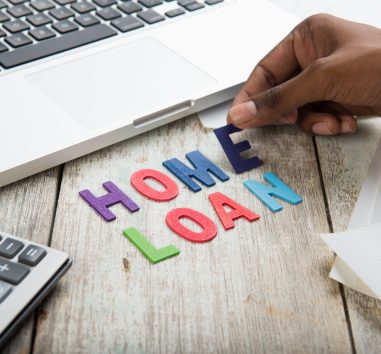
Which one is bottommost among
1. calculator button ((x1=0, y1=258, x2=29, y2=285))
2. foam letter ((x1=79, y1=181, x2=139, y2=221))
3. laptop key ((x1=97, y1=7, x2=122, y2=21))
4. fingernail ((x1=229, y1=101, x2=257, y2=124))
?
fingernail ((x1=229, y1=101, x2=257, y2=124))

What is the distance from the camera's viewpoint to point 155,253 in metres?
0.64

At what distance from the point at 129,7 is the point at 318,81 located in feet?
1.08

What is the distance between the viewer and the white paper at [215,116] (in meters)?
0.84

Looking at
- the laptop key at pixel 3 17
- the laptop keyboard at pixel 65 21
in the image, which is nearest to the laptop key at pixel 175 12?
the laptop keyboard at pixel 65 21

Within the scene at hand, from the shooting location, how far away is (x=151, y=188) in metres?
0.73

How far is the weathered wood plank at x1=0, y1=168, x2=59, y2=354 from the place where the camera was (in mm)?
672

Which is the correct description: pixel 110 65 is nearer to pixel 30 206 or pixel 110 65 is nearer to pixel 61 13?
pixel 61 13

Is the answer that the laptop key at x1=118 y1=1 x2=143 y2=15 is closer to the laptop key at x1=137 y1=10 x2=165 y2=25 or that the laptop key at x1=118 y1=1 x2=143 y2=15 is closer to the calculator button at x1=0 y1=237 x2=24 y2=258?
the laptop key at x1=137 y1=10 x2=165 y2=25

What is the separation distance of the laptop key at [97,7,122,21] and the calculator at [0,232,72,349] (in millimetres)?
417

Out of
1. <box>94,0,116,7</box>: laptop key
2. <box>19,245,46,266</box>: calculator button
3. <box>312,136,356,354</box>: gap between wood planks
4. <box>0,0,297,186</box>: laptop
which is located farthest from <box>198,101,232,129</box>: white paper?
<box>19,245,46,266</box>: calculator button

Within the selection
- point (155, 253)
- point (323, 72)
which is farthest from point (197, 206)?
point (323, 72)

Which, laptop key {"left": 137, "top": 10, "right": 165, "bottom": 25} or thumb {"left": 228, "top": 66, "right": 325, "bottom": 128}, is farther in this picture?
laptop key {"left": 137, "top": 10, "right": 165, "bottom": 25}

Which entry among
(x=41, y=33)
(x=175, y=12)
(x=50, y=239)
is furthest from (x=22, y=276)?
(x=175, y=12)

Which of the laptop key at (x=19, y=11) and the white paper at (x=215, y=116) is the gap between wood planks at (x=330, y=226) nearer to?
the white paper at (x=215, y=116)
